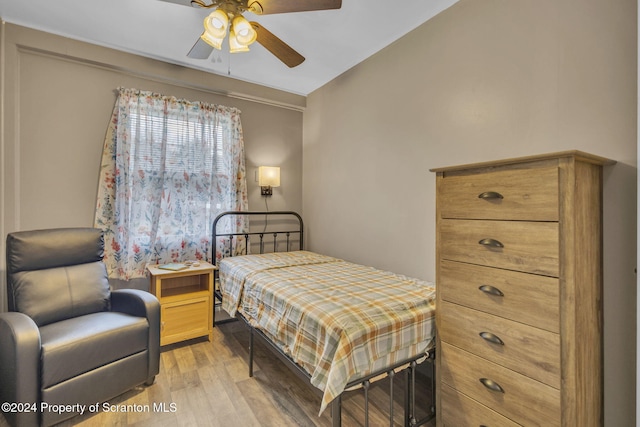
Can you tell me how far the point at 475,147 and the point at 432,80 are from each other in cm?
67

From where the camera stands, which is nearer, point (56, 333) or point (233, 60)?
point (56, 333)

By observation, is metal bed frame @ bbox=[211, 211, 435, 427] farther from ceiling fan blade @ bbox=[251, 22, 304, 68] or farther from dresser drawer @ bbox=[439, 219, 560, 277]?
ceiling fan blade @ bbox=[251, 22, 304, 68]

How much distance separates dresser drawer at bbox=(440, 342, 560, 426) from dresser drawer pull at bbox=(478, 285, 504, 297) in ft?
1.04

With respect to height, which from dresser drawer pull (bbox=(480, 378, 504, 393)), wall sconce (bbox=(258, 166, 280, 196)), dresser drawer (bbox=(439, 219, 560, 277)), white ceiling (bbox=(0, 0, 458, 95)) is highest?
white ceiling (bbox=(0, 0, 458, 95))

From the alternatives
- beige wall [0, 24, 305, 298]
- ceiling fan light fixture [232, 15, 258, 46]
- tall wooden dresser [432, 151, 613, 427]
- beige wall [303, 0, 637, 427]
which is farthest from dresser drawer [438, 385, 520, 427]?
beige wall [0, 24, 305, 298]

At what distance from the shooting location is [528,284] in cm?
122

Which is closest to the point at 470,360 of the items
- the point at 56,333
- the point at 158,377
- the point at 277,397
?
the point at 277,397

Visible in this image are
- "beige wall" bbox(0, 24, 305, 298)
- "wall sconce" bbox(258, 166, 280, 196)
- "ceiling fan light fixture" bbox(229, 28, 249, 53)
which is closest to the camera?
"ceiling fan light fixture" bbox(229, 28, 249, 53)

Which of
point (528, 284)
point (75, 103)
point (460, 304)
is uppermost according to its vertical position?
point (75, 103)

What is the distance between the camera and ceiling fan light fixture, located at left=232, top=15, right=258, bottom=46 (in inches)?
69.3

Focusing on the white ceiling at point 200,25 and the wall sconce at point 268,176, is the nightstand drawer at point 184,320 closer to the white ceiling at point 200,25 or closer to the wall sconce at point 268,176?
the wall sconce at point 268,176

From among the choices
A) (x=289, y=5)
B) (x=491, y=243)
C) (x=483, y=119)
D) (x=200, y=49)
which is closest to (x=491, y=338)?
(x=491, y=243)

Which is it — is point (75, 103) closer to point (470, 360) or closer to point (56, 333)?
point (56, 333)

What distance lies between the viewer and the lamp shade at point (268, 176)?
11.4 feet
